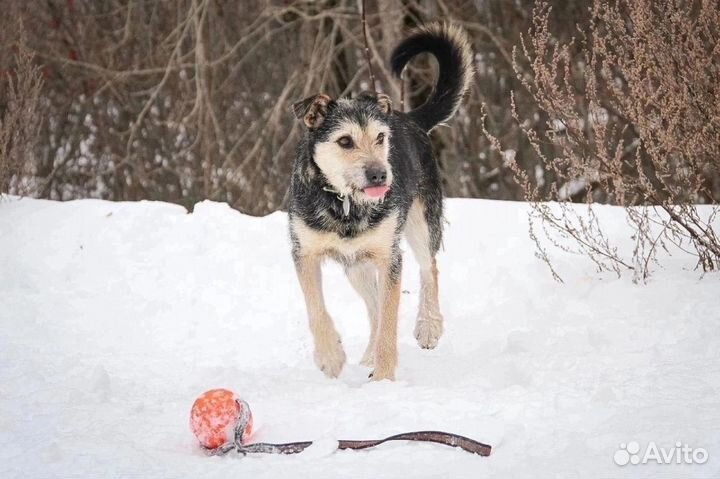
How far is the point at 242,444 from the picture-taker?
329 cm

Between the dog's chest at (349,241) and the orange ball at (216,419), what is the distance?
1.48m

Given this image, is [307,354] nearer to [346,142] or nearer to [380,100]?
[346,142]

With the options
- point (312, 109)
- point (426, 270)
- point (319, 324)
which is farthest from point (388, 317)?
point (312, 109)

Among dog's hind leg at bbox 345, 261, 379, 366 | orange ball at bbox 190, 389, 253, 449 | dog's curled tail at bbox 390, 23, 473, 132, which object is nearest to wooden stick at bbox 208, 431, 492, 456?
orange ball at bbox 190, 389, 253, 449

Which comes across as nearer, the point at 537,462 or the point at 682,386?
the point at 537,462

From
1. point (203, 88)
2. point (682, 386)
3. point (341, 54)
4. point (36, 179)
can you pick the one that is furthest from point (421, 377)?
point (36, 179)

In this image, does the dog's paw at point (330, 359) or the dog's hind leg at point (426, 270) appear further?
the dog's hind leg at point (426, 270)

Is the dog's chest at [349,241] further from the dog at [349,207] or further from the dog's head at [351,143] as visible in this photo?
the dog's head at [351,143]

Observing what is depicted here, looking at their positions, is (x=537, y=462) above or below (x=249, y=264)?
below

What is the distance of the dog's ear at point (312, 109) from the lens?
4.84m

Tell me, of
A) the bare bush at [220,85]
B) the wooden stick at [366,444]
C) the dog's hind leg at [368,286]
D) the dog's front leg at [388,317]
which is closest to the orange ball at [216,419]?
the wooden stick at [366,444]

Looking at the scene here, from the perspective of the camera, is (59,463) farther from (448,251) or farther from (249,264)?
(448,251)

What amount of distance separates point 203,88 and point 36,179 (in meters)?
3.71

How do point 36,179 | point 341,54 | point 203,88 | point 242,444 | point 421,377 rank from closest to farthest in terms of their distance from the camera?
1. point 242,444
2. point 421,377
3. point 203,88
4. point 341,54
5. point 36,179
